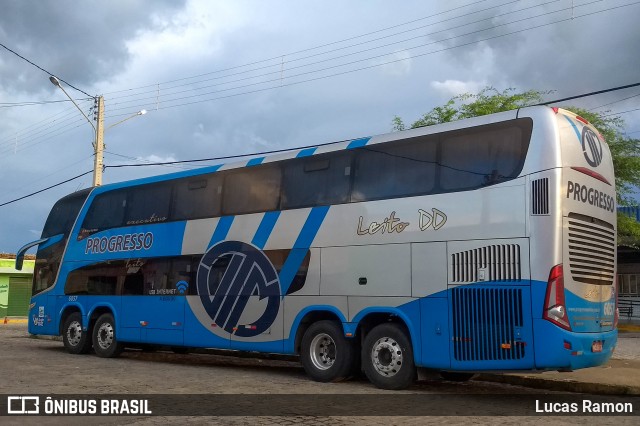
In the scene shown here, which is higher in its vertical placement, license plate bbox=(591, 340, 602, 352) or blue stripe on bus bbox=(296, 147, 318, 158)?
blue stripe on bus bbox=(296, 147, 318, 158)

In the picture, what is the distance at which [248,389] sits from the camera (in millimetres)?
9883

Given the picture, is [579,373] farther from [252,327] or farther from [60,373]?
A: [60,373]

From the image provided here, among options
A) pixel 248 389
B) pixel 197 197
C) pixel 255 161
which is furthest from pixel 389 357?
pixel 197 197

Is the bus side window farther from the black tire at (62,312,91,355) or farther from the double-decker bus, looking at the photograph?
the black tire at (62,312,91,355)

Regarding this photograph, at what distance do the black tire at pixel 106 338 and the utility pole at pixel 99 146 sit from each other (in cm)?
984

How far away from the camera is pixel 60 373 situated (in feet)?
37.6

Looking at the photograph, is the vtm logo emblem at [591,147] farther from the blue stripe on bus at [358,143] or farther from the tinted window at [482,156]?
the blue stripe on bus at [358,143]

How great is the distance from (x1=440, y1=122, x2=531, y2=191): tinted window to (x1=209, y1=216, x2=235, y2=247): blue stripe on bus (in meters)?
4.73

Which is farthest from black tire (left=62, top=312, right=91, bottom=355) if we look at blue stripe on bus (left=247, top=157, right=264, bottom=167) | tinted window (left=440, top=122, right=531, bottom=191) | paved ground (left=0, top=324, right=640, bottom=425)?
tinted window (left=440, top=122, right=531, bottom=191)

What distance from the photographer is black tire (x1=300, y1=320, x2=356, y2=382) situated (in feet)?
35.2

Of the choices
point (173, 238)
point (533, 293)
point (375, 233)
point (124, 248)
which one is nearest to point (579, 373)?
point (533, 293)

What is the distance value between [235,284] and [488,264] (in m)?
5.38

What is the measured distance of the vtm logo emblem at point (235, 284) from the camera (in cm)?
1209

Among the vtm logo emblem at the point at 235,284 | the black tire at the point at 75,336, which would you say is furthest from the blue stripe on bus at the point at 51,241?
the vtm logo emblem at the point at 235,284
